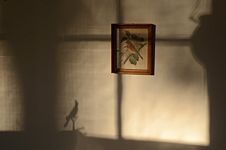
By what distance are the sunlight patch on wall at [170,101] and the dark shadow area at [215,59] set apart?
0.04m

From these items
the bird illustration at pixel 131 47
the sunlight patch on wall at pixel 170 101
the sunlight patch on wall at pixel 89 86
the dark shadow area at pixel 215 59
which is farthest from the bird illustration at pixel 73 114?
the dark shadow area at pixel 215 59

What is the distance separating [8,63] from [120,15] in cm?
88

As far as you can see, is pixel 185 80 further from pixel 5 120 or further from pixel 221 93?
pixel 5 120

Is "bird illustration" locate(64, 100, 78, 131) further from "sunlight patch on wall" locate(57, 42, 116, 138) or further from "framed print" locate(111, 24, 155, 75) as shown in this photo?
"framed print" locate(111, 24, 155, 75)

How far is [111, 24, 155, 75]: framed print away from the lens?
2.26 metres

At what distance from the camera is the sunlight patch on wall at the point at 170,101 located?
2.21m

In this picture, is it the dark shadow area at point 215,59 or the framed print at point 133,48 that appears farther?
the framed print at point 133,48

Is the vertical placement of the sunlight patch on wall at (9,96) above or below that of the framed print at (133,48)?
below

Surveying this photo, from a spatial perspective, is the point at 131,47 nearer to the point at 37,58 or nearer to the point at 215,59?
the point at 215,59

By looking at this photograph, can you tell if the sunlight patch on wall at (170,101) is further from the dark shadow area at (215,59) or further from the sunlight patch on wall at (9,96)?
the sunlight patch on wall at (9,96)

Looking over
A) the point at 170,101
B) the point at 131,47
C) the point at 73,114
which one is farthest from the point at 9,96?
the point at 170,101

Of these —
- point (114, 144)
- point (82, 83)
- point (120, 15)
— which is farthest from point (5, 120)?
point (120, 15)

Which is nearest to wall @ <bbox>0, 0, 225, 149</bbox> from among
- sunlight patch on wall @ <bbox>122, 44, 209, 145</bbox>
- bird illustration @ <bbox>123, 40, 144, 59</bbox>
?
sunlight patch on wall @ <bbox>122, 44, 209, 145</bbox>

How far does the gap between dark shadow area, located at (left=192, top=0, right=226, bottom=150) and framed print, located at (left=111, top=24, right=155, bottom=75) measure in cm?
28
